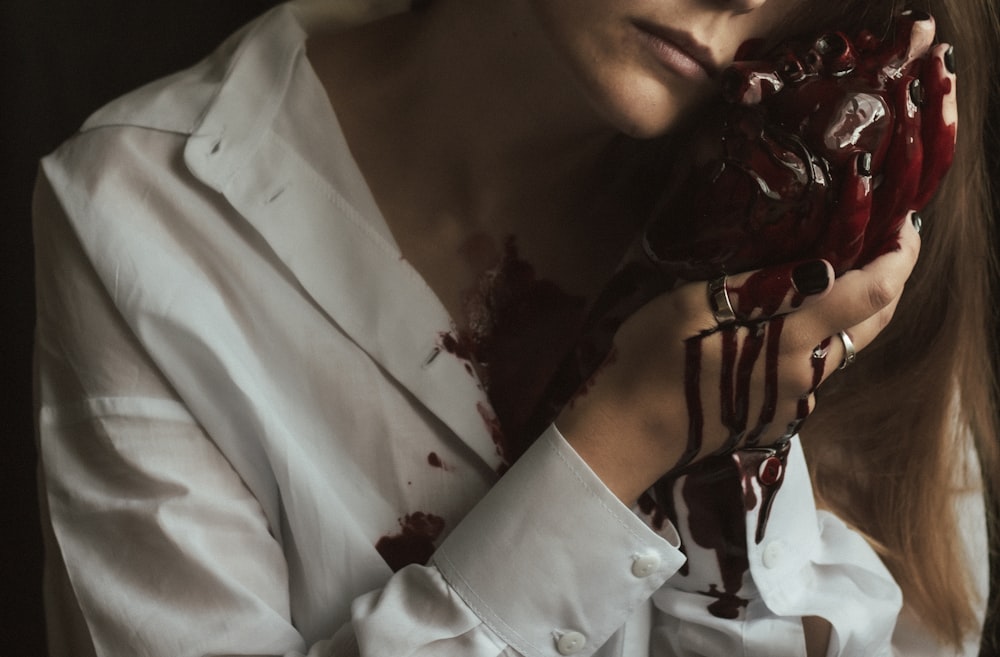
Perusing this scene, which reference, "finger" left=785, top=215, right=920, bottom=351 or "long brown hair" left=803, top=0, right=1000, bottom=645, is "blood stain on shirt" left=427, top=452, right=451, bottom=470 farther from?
"long brown hair" left=803, top=0, right=1000, bottom=645

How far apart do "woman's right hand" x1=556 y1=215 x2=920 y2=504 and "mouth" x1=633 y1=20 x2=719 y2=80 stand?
0.15 meters

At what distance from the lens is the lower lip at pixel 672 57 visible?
2.28ft

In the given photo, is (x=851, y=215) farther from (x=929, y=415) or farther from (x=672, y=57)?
(x=929, y=415)

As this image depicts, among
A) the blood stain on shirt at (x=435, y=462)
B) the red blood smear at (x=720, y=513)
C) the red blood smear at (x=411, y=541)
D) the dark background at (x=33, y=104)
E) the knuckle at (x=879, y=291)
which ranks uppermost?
the dark background at (x=33, y=104)

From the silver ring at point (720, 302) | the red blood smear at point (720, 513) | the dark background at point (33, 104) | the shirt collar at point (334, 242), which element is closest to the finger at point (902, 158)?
the silver ring at point (720, 302)

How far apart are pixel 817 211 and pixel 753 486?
0.23 m

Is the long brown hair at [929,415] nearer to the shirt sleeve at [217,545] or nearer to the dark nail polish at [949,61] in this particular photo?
the dark nail polish at [949,61]

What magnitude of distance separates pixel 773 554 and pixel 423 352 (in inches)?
12.6

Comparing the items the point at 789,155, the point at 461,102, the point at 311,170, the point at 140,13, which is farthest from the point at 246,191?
the point at 140,13

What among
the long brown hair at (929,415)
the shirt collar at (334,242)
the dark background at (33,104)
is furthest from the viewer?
the dark background at (33,104)

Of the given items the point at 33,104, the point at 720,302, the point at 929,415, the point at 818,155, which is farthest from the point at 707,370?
the point at 33,104

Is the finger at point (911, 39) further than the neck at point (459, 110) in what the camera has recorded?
No

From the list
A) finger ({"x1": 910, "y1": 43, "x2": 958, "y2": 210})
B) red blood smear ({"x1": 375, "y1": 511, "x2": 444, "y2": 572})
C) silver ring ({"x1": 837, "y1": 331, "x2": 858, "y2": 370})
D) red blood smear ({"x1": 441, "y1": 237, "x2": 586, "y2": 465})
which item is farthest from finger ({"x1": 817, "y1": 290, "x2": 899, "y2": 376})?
red blood smear ({"x1": 375, "y1": 511, "x2": 444, "y2": 572})

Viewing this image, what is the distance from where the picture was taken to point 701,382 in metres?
0.73
